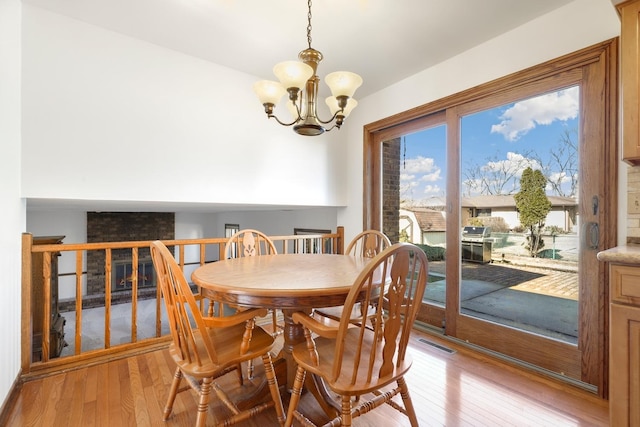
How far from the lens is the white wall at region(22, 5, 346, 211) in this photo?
2.06 metres

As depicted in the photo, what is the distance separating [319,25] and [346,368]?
87.1 inches

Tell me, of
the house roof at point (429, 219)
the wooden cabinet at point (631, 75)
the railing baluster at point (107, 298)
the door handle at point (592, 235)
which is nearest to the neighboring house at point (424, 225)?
the house roof at point (429, 219)

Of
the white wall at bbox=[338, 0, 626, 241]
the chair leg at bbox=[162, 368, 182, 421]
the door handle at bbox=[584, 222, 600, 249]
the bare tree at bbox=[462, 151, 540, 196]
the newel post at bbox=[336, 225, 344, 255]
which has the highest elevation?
the white wall at bbox=[338, 0, 626, 241]

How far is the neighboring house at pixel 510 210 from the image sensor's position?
A: 2.05m

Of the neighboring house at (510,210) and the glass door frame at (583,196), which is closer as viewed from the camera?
the glass door frame at (583,196)

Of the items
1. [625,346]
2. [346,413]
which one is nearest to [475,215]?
[625,346]

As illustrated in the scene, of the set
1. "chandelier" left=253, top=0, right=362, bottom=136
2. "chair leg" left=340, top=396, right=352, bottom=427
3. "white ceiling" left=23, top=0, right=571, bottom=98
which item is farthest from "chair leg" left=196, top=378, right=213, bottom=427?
"white ceiling" left=23, top=0, right=571, bottom=98

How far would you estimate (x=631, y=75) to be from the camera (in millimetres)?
1547

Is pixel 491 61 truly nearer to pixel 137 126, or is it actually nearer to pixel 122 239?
pixel 137 126

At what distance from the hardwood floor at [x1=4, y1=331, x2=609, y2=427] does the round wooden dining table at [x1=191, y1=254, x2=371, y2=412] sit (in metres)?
0.59

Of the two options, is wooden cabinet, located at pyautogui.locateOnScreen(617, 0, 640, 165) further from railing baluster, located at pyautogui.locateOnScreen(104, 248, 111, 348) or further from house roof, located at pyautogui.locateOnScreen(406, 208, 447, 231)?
railing baluster, located at pyautogui.locateOnScreen(104, 248, 111, 348)

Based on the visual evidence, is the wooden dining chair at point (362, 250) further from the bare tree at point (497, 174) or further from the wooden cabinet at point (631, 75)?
the wooden cabinet at point (631, 75)

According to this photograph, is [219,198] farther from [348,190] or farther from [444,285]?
→ [444,285]

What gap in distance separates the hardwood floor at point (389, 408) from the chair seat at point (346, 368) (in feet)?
1.52
